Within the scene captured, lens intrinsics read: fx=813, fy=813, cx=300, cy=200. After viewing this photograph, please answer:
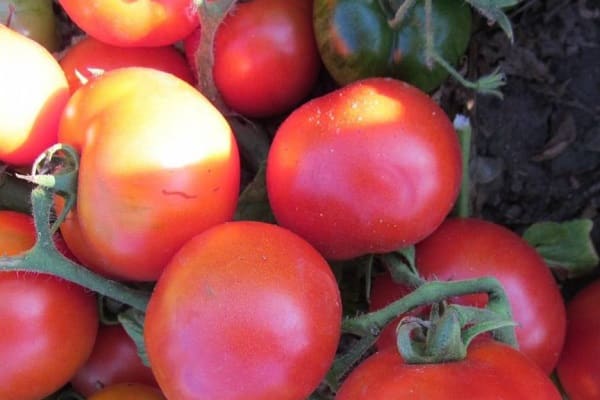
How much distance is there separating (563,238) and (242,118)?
0.50 meters

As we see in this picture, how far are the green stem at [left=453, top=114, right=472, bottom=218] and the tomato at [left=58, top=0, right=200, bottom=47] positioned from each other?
0.38 m

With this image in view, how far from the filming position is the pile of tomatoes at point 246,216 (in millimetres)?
825

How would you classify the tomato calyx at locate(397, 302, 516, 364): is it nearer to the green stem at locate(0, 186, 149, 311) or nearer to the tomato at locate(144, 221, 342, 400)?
the tomato at locate(144, 221, 342, 400)

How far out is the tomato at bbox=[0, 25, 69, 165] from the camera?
3.23ft

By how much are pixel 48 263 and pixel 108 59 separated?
0.35 meters

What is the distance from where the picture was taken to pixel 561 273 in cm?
125

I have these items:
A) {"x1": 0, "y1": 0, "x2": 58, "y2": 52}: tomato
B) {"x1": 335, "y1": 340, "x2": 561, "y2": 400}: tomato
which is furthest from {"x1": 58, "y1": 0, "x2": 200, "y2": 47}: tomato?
{"x1": 335, "y1": 340, "x2": 561, "y2": 400}: tomato

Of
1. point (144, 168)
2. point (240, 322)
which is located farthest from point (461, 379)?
point (144, 168)

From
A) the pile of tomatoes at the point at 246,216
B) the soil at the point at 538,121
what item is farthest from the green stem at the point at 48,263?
the soil at the point at 538,121

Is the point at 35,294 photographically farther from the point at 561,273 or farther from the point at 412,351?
the point at 561,273

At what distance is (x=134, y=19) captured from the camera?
3.35 ft

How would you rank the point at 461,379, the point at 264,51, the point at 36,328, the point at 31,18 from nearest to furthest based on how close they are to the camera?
1. the point at 461,379
2. the point at 36,328
3. the point at 264,51
4. the point at 31,18

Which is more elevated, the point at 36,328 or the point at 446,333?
the point at 446,333

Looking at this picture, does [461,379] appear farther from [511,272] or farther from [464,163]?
[464,163]
